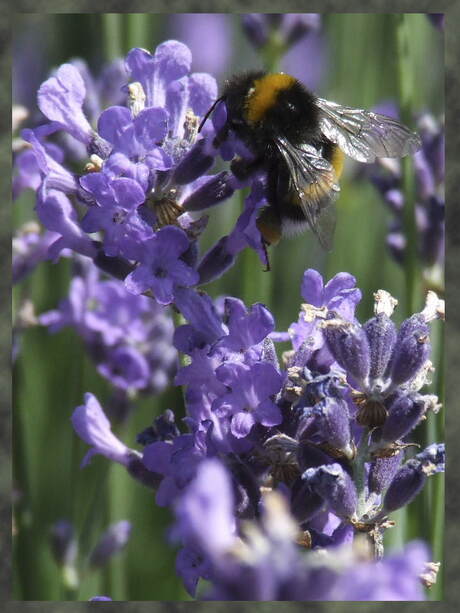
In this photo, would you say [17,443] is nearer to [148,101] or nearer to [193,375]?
[193,375]

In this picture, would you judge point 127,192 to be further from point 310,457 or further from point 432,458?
point 432,458

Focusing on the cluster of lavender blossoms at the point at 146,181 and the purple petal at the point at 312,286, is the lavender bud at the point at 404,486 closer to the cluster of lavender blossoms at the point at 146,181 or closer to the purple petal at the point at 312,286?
the purple petal at the point at 312,286

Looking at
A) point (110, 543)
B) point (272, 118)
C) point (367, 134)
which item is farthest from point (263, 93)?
point (110, 543)

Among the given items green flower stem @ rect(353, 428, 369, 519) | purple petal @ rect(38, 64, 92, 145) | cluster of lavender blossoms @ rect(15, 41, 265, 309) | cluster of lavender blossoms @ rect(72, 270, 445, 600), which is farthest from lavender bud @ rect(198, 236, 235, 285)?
green flower stem @ rect(353, 428, 369, 519)

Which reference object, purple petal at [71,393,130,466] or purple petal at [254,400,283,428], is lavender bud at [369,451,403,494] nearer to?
purple petal at [254,400,283,428]

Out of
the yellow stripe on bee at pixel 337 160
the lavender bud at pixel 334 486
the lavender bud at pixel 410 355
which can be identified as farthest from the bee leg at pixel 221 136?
the lavender bud at pixel 334 486

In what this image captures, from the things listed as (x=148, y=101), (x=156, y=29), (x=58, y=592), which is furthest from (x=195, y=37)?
(x=58, y=592)
